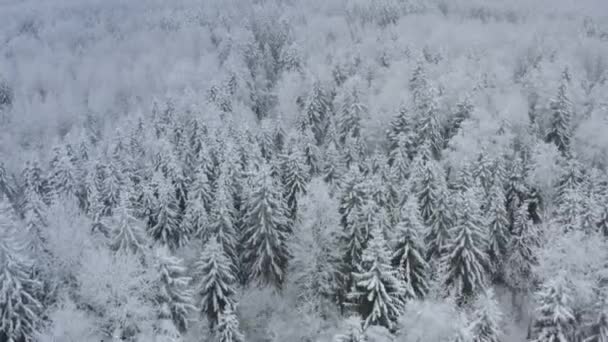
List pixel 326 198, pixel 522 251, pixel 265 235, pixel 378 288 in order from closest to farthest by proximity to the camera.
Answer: pixel 378 288
pixel 326 198
pixel 265 235
pixel 522 251

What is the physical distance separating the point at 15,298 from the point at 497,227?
116ft

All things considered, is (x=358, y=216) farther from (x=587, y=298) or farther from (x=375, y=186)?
(x=587, y=298)

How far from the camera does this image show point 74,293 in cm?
3116

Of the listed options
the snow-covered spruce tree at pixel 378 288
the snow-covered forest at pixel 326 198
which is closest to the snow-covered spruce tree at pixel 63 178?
the snow-covered forest at pixel 326 198

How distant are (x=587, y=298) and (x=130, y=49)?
116427 millimetres

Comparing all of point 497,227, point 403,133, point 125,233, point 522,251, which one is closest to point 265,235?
point 125,233

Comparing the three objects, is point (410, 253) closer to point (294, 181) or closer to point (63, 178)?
point (294, 181)

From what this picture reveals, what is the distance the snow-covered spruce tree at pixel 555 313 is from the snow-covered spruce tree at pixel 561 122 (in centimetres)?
3143

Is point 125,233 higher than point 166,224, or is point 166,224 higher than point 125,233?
point 125,233

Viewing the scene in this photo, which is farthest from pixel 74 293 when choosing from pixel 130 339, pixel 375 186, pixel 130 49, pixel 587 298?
pixel 130 49

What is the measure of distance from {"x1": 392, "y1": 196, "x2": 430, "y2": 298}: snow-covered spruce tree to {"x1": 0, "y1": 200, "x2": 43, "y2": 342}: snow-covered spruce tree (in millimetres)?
23090

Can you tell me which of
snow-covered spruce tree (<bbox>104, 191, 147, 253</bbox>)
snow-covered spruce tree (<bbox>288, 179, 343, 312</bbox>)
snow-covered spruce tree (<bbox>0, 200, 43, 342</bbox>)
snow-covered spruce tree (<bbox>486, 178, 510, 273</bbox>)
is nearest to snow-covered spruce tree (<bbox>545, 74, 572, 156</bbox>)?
snow-covered spruce tree (<bbox>486, 178, 510, 273</bbox>)

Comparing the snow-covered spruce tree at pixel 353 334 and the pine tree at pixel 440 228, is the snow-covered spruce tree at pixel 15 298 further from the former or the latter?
the pine tree at pixel 440 228

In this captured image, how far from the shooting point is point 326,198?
35344 millimetres
